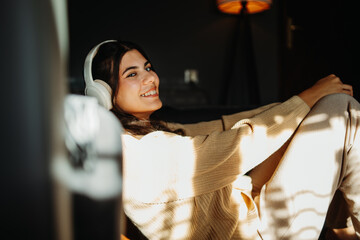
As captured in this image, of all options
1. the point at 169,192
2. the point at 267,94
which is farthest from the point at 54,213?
the point at 267,94

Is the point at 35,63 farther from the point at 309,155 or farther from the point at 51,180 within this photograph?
the point at 309,155

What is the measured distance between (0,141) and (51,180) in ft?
0.20

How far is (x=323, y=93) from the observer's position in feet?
3.92

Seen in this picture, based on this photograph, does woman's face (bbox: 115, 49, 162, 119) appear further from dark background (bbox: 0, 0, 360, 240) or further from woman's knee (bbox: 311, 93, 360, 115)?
dark background (bbox: 0, 0, 360, 240)

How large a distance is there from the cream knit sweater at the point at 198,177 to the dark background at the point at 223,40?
7.49ft

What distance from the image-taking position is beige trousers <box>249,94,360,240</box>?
3.38ft

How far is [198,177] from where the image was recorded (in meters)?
1.03

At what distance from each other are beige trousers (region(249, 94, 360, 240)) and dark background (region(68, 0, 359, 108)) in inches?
91.0

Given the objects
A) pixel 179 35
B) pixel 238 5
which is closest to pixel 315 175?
pixel 238 5

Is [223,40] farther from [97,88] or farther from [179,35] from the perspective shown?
[97,88]

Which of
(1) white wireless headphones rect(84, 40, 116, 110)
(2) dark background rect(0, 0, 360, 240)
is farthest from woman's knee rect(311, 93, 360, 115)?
(2) dark background rect(0, 0, 360, 240)

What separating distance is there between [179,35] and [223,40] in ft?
1.58

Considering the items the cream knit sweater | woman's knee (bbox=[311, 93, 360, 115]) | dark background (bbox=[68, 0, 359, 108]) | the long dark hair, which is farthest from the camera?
dark background (bbox=[68, 0, 359, 108])

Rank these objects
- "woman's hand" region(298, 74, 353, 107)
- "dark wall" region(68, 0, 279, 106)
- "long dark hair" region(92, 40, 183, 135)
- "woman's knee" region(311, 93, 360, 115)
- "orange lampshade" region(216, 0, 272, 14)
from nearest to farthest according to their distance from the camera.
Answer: "woman's knee" region(311, 93, 360, 115)
"woman's hand" region(298, 74, 353, 107)
"long dark hair" region(92, 40, 183, 135)
"orange lampshade" region(216, 0, 272, 14)
"dark wall" region(68, 0, 279, 106)
